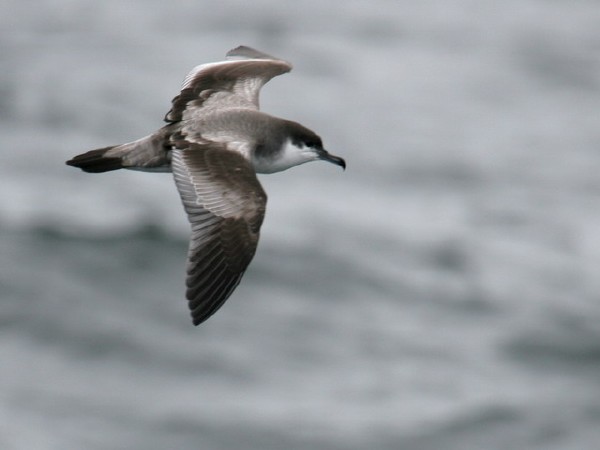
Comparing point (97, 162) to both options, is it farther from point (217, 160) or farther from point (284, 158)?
point (284, 158)

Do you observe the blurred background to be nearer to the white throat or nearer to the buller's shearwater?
the buller's shearwater

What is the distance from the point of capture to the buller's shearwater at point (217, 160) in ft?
26.9

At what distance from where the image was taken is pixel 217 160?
8.52 meters

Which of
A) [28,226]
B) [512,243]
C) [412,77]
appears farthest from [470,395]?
[412,77]

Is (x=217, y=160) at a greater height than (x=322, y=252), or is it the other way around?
(x=217, y=160)

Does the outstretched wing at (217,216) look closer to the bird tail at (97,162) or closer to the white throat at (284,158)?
the white throat at (284,158)

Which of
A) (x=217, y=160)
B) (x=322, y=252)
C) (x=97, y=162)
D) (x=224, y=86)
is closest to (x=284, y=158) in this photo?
(x=217, y=160)

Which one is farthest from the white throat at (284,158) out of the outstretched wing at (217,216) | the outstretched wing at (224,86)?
the outstretched wing at (224,86)

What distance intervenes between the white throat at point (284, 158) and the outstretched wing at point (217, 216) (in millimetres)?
386

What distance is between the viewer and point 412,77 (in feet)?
73.2

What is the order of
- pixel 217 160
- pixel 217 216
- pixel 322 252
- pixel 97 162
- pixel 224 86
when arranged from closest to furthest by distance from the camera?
pixel 217 216
pixel 217 160
pixel 97 162
pixel 224 86
pixel 322 252

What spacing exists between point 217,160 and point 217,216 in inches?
15.0

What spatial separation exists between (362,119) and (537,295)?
500 centimetres

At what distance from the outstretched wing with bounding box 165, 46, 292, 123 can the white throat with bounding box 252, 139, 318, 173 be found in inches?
21.9
